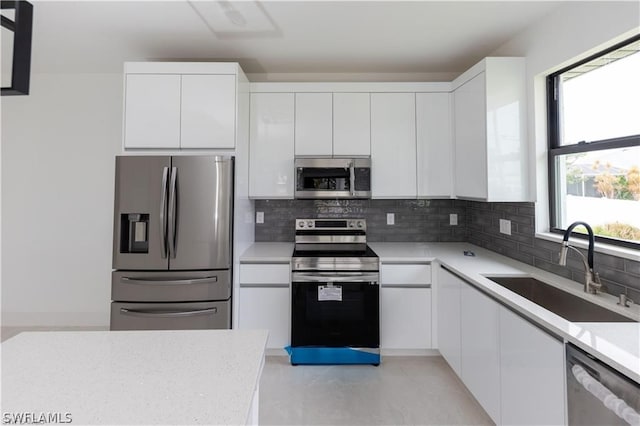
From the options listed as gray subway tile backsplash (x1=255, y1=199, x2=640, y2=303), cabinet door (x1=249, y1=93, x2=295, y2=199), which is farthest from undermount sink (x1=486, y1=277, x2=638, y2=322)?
Result: cabinet door (x1=249, y1=93, x2=295, y2=199)

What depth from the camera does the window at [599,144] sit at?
5.34 ft

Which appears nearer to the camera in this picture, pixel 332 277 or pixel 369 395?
pixel 369 395

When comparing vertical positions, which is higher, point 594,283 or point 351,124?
point 351,124

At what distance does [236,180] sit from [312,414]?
174 centimetres

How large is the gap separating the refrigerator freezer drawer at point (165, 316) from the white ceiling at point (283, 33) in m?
2.08

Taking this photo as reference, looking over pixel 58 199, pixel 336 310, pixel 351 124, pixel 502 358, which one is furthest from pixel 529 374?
pixel 58 199

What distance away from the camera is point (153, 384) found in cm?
79

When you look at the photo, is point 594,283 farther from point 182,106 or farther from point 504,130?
point 182,106

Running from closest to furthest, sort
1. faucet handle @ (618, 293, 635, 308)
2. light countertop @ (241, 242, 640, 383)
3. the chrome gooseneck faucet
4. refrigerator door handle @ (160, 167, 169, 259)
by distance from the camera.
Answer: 1. light countertop @ (241, 242, 640, 383)
2. faucet handle @ (618, 293, 635, 308)
3. the chrome gooseneck faucet
4. refrigerator door handle @ (160, 167, 169, 259)

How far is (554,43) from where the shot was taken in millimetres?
2043

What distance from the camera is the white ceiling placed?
2.08m

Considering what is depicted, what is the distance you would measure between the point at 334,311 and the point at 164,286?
1315mm

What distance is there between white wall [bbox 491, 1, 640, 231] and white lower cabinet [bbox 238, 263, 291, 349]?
6.45 feet

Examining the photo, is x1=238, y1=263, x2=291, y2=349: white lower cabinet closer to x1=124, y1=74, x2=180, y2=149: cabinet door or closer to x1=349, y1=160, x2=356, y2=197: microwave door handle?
x1=349, y1=160, x2=356, y2=197: microwave door handle
